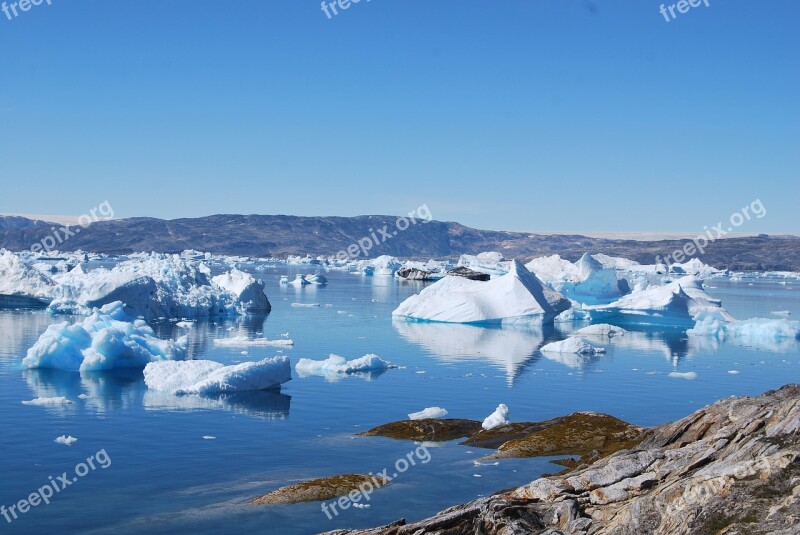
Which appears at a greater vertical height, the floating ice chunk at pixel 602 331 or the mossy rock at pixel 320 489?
the floating ice chunk at pixel 602 331

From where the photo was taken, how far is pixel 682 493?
6.66 meters

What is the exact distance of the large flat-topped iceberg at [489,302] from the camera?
111ft

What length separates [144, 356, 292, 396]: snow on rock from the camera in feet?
57.3

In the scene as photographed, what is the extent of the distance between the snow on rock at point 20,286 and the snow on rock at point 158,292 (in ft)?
3.93

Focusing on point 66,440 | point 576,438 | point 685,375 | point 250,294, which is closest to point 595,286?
point 250,294

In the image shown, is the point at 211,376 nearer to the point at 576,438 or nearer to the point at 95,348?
the point at 95,348

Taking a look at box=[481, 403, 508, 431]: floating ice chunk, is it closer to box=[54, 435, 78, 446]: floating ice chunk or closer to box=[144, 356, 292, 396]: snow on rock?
box=[144, 356, 292, 396]: snow on rock

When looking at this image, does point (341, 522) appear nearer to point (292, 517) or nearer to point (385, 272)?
point (292, 517)

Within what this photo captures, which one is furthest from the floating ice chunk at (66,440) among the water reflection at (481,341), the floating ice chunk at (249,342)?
the floating ice chunk at (249,342)

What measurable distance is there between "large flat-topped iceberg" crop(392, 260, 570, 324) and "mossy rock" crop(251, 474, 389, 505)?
2343 cm

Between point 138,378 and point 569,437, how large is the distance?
36.0 feet

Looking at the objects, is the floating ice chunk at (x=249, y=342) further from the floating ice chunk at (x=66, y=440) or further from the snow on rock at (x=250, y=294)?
the floating ice chunk at (x=66, y=440)

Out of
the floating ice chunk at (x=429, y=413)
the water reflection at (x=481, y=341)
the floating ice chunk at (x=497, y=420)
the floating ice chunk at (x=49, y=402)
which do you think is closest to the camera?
the floating ice chunk at (x=497, y=420)

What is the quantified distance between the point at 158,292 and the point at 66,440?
21.2 metres
